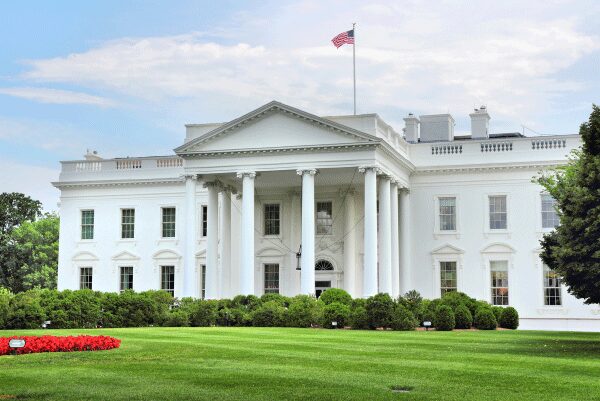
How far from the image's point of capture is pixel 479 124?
185 ft

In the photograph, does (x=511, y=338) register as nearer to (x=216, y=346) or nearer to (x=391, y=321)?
(x=391, y=321)

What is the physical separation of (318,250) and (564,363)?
33887 millimetres

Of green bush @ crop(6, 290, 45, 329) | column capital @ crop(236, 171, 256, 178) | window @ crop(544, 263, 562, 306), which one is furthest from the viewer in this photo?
window @ crop(544, 263, 562, 306)

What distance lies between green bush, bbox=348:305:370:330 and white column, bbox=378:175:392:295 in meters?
10.0

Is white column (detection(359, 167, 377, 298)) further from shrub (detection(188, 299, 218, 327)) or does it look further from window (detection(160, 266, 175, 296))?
window (detection(160, 266, 175, 296))

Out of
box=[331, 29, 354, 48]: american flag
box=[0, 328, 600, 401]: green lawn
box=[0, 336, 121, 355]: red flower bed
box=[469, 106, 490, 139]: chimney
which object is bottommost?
box=[0, 328, 600, 401]: green lawn

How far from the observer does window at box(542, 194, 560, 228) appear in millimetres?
49812

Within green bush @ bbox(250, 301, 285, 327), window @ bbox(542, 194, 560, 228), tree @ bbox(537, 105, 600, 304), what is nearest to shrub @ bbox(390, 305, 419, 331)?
green bush @ bbox(250, 301, 285, 327)

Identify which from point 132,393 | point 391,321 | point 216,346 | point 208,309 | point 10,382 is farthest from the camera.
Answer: point 208,309

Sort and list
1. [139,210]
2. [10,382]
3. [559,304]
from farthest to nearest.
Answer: [139,210] < [559,304] < [10,382]

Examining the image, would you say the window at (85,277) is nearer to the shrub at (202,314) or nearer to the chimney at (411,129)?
the shrub at (202,314)

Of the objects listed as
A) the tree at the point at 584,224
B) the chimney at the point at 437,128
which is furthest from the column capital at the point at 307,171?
the tree at the point at 584,224

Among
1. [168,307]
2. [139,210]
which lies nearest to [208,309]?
[168,307]

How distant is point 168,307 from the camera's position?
135ft
